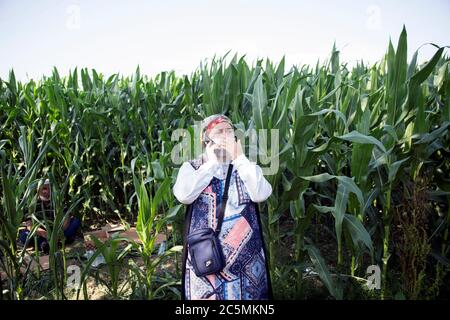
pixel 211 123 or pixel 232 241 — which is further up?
pixel 211 123

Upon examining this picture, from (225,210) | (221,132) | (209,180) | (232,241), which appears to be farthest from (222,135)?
(232,241)

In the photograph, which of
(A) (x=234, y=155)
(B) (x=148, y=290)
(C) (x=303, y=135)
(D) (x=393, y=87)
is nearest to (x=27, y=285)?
(B) (x=148, y=290)

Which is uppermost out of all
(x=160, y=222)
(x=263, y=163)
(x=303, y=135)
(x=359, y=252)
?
(x=303, y=135)

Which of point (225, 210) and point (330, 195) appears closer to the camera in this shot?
point (225, 210)

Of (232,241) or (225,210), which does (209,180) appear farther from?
(232,241)

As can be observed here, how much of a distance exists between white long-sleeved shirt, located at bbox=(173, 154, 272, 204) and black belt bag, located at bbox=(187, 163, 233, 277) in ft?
0.35

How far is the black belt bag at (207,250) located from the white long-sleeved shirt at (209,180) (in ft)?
0.35

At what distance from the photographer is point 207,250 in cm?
135

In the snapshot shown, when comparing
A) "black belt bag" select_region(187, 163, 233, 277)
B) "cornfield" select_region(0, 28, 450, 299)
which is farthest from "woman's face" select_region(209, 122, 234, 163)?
"cornfield" select_region(0, 28, 450, 299)

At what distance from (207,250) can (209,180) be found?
266mm

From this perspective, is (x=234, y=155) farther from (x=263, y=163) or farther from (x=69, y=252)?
(x=69, y=252)

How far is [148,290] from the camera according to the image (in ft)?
6.10
